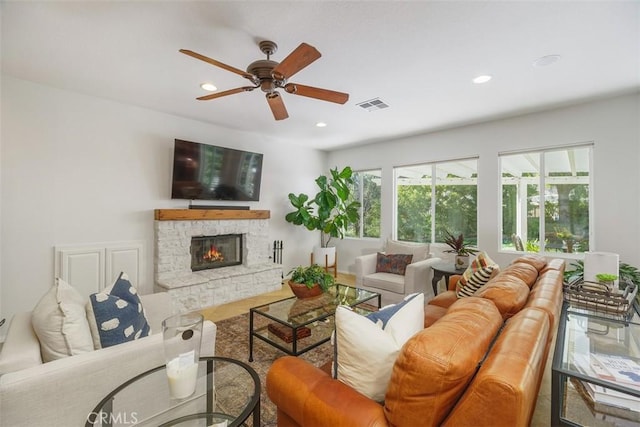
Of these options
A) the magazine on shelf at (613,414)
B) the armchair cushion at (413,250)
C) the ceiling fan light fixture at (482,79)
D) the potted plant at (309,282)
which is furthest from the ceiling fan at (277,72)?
the armchair cushion at (413,250)

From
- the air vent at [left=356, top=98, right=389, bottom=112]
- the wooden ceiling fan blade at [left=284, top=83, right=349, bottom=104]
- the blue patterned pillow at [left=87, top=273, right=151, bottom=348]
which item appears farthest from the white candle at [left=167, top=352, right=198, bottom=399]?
the air vent at [left=356, top=98, right=389, bottom=112]

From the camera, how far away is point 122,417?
4.24 feet

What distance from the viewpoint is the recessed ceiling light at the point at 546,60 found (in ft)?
7.89

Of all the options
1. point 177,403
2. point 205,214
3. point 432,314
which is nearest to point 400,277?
point 432,314

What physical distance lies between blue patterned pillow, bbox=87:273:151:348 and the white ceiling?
1.91 m

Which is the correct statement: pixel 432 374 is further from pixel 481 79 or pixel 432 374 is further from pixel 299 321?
pixel 481 79

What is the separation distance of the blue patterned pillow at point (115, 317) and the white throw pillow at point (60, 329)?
5 centimetres

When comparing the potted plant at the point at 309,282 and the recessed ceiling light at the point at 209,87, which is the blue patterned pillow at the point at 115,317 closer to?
the potted plant at the point at 309,282

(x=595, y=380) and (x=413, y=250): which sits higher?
(x=413, y=250)

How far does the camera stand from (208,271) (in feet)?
14.0

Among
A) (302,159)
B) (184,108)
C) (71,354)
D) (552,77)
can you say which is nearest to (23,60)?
(184,108)

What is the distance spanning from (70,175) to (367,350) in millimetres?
3900

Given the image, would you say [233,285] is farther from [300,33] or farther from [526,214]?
[526,214]

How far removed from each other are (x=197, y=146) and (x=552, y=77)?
14.3ft
